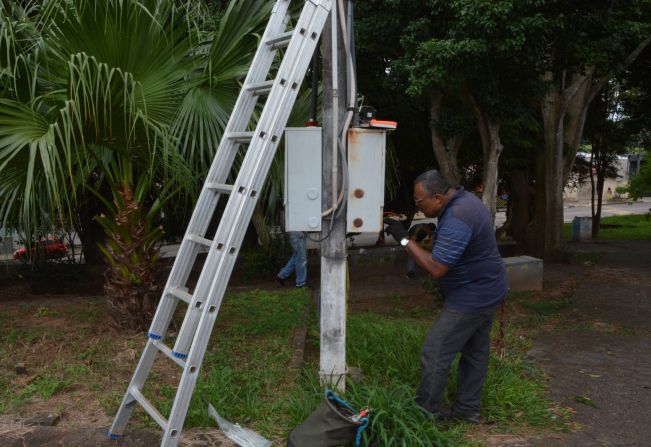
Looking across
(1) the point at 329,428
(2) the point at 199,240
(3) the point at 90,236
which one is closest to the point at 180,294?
(2) the point at 199,240

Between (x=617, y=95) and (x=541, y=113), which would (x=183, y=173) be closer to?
(x=541, y=113)

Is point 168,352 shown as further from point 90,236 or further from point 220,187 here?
point 90,236

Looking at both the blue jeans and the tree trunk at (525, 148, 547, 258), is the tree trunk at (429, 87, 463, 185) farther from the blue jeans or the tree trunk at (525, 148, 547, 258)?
the tree trunk at (525, 148, 547, 258)

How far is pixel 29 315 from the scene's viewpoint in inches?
278

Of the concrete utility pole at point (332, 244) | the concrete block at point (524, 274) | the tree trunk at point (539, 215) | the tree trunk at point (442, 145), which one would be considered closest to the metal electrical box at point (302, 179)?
the concrete utility pole at point (332, 244)

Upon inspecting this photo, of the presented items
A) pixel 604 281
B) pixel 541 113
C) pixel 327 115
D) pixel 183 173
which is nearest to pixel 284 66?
pixel 327 115

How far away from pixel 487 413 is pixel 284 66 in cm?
259

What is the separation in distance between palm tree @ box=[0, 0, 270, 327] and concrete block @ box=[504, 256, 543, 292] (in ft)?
17.4

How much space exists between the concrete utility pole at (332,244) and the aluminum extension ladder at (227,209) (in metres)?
0.35

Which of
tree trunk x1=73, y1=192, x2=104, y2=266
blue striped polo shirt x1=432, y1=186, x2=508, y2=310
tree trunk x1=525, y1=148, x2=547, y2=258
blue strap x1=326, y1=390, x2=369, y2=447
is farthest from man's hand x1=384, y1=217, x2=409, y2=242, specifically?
tree trunk x1=73, y1=192, x2=104, y2=266

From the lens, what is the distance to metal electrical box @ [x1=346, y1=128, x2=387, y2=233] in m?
3.95

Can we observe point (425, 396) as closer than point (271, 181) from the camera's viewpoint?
Yes

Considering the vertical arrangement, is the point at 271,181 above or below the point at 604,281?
above

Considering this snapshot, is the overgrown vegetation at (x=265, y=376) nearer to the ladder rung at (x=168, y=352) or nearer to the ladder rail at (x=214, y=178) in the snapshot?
the ladder rung at (x=168, y=352)
